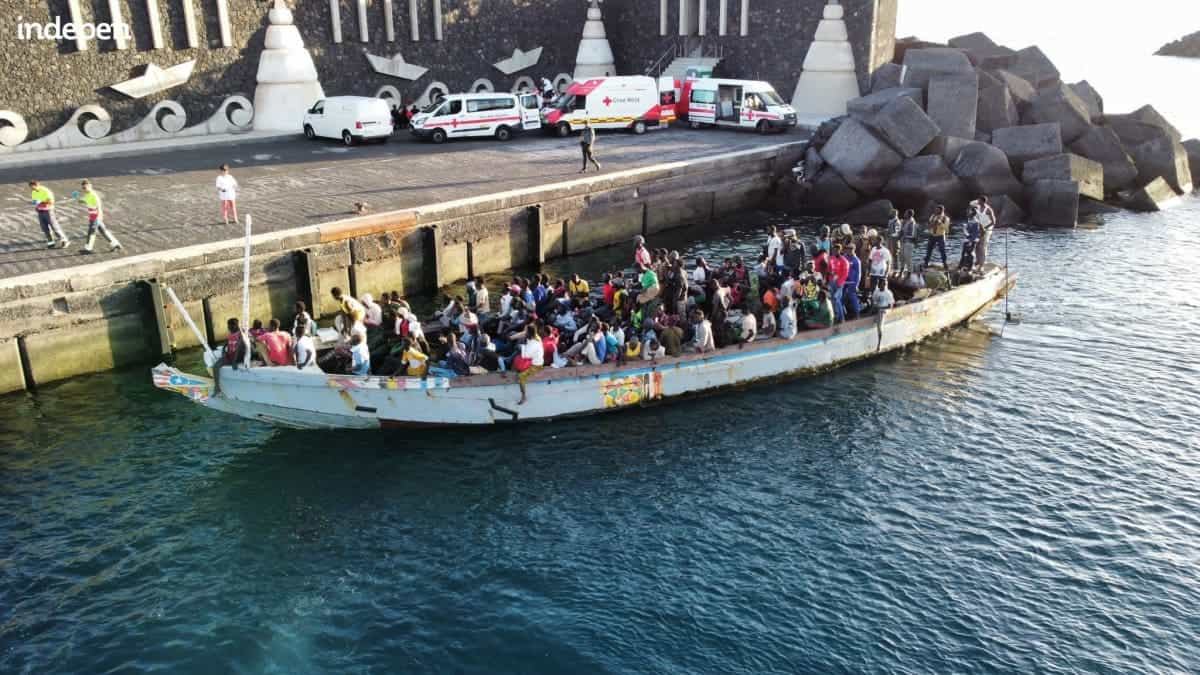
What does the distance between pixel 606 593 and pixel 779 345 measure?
26.3 ft

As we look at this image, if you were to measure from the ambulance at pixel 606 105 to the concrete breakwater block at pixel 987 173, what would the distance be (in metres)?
12.1

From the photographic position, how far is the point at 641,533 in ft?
47.1

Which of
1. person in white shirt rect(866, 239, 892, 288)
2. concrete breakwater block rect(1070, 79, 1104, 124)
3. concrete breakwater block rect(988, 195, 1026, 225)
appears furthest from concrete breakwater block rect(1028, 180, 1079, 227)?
person in white shirt rect(866, 239, 892, 288)

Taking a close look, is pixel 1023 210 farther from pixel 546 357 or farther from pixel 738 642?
pixel 738 642

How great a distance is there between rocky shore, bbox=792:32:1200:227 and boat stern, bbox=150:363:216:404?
78.2ft

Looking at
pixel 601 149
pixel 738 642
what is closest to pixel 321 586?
pixel 738 642

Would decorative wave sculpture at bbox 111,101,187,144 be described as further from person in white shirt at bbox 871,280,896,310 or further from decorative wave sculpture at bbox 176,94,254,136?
person in white shirt at bbox 871,280,896,310

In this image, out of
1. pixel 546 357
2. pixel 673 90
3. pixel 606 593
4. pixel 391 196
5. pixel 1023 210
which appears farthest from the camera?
pixel 673 90

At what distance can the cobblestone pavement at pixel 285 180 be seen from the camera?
74.9 ft

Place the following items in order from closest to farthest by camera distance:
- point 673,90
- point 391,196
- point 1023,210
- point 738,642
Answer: point 738,642 < point 391,196 < point 1023,210 < point 673,90

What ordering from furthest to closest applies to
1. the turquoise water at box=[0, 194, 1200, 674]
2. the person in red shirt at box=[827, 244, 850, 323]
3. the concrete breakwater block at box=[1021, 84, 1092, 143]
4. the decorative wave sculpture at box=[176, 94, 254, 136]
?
the concrete breakwater block at box=[1021, 84, 1092, 143] < the decorative wave sculpture at box=[176, 94, 254, 136] < the person in red shirt at box=[827, 244, 850, 323] < the turquoise water at box=[0, 194, 1200, 674]

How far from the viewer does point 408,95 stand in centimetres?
4112

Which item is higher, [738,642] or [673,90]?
[673,90]

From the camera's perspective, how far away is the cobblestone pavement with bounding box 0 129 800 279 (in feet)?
74.9
